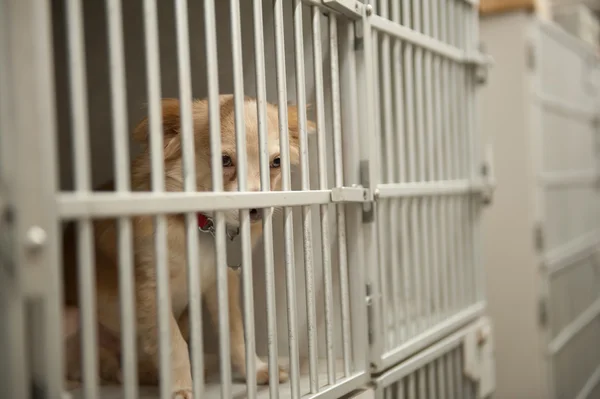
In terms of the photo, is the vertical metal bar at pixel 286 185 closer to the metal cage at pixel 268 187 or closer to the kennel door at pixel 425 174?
the metal cage at pixel 268 187

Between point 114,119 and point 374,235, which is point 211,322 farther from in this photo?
point 114,119

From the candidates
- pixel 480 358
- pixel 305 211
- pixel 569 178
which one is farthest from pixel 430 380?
pixel 569 178

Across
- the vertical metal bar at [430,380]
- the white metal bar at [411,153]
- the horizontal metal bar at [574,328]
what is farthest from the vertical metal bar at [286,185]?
the horizontal metal bar at [574,328]

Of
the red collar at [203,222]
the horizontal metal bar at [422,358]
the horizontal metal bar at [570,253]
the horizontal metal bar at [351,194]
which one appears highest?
the horizontal metal bar at [351,194]

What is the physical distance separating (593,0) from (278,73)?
3.03 m

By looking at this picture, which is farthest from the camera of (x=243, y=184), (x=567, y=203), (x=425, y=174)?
Answer: (x=567, y=203)

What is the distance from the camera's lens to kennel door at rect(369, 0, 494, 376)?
127 cm

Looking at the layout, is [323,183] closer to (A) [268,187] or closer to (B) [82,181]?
(A) [268,187]

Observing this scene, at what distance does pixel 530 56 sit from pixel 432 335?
1227mm

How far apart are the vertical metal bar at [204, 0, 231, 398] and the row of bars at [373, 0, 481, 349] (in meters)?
0.50

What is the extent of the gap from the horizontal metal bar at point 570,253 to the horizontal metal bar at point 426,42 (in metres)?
0.90

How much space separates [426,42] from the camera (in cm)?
140

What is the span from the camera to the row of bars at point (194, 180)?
2.02ft

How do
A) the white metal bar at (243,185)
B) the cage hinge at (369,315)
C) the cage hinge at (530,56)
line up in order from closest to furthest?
the white metal bar at (243,185) → the cage hinge at (369,315) → the cage hinge at (530,56)
